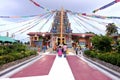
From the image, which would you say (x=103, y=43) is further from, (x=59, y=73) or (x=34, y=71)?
(x=59, y=73)

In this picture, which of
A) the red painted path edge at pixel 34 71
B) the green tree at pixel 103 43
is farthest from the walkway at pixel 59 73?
the green tree at pixel 103 43

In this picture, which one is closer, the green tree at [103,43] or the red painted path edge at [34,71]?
the red painted path edge at [34,71]

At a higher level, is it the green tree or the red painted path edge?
the green tree

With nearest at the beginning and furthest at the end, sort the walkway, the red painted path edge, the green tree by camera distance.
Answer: the walkway
the red painted path edge
the green tree

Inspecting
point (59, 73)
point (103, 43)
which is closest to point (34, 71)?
point (59, 73)

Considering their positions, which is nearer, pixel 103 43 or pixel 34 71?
pixel 34 71

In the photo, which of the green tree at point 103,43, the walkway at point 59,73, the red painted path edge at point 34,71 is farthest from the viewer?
the green tree at point 103,43

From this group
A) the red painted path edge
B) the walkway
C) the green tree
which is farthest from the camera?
the green tree

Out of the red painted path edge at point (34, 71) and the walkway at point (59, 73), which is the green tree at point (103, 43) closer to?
the red painted path edge at point (34, 71)

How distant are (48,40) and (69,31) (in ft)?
19.6

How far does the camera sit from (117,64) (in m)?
15.5

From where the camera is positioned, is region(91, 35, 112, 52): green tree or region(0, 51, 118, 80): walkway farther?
region(91, 35, 112, 52): green tree

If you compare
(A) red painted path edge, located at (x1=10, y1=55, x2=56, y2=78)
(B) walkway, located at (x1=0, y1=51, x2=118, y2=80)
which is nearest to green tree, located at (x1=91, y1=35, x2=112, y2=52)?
(A) red painted path edge, located at (x1=10, y1=55, x2=56, y2=78)

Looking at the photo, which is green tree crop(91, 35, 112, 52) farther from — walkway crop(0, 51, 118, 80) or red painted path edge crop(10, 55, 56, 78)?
walkway crop(0, 51, 118, 80)
